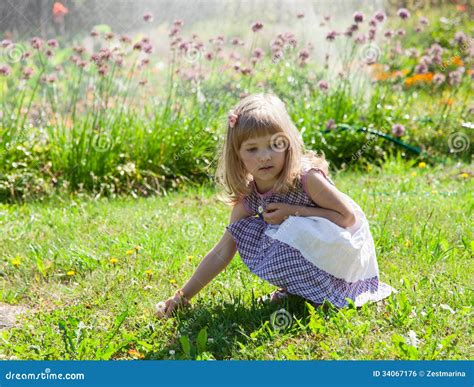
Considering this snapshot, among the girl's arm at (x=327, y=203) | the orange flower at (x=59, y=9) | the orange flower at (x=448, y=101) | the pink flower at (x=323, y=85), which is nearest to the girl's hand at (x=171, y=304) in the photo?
the girl's arm at (x=327, y=203)

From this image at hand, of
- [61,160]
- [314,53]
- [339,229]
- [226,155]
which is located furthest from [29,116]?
[339,229]

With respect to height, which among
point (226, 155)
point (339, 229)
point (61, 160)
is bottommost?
point (61, 160)

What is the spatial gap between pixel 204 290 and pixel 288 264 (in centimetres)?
53

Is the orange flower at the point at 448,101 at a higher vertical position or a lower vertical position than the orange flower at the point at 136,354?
higher

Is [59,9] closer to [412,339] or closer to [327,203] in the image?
[327,203]

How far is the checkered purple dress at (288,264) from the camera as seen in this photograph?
2953 millimetres

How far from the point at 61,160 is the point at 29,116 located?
0.73m

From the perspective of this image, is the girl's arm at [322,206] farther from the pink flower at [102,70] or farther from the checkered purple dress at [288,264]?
the pink flower at [102,70]

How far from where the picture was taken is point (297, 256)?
9.69 ft

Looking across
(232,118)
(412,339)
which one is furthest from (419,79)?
(412,339)

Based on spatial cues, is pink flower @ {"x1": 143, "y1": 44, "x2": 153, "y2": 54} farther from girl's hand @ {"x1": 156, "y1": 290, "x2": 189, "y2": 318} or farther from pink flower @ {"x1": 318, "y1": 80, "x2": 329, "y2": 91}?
girl's hand @ {"x1": 156, "y1": 290, "x2": 189, "y2": 318}

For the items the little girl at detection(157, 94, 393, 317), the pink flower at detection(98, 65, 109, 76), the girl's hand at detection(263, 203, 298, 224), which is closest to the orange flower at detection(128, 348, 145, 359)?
the little girl at detection(157, 94, 393, 317)

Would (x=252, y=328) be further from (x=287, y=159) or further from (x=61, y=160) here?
(x=61, y=160)

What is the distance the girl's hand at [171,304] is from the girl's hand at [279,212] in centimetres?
46
